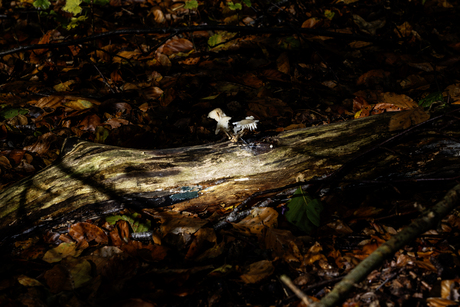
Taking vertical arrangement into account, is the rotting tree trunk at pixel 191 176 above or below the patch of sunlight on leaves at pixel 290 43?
below

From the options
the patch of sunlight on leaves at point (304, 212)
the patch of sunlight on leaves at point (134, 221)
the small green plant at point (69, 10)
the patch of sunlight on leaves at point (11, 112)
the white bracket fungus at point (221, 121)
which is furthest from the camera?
the small green plant at point (69, 10)

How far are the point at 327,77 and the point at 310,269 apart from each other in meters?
2.50

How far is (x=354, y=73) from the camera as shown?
3.27 metres

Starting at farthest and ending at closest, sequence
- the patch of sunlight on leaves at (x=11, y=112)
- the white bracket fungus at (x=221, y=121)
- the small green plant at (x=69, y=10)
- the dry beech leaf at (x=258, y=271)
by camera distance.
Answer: the small green plant at (x=69, y=10)
the patch of sunlight on leaves at (x=11, y=112)
the white bracket fungus at (x=221, y=121)
the dry beech leaf at (x=258, y=271)

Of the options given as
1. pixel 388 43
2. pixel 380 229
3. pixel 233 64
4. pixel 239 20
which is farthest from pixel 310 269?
Result: pixel 239 20

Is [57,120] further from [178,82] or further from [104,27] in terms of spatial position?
[104,27]

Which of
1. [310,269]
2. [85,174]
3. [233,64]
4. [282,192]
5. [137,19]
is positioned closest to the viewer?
[310,269]

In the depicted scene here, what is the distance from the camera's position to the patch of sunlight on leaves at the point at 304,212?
61.1 inches

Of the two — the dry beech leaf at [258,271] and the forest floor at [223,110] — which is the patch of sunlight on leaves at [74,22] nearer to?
the forest floor at [223,110]

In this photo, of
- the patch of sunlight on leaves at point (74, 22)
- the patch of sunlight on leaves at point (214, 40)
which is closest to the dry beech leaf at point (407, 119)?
the patch of sunlight on leaves at point (214, 40)

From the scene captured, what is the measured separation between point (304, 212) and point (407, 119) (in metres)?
0.96

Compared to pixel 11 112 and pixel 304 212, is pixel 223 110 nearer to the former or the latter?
pixel 304 212

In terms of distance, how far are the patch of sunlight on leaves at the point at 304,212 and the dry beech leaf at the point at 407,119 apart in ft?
2.59

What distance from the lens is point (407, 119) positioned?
1.80m
